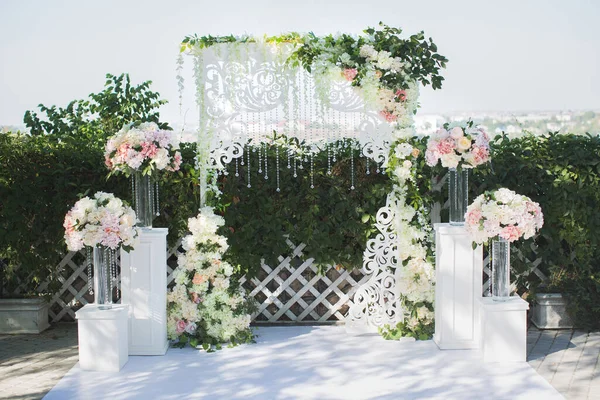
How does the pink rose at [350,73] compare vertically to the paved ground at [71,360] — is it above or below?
above

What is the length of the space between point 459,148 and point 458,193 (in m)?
0.33

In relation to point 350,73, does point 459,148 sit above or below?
below

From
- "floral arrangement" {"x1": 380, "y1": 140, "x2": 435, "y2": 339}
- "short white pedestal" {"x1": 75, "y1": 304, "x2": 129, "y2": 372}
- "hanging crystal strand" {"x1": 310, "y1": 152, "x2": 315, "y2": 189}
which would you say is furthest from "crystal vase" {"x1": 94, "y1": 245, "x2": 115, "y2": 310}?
"floral arrangement" {"x1": 380, "y1": 140, "x2": 435, "y2": 339}

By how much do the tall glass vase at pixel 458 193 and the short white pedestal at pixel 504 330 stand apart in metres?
0.61

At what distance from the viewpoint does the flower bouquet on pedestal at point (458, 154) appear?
4.46 metres

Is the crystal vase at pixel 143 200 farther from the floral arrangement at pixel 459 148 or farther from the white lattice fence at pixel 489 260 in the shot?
the white lattice fence at pixel 489 260

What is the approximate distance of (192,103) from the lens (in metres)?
4.77

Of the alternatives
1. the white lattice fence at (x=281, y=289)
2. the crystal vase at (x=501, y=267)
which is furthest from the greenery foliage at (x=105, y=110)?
the crystal vase at (x=501, y=267)

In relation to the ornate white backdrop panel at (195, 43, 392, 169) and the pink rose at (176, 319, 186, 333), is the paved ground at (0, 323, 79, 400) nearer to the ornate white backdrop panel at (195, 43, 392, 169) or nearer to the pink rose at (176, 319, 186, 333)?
the pink rose at (176, 319, 186, 333)

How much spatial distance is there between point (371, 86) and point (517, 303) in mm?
1693

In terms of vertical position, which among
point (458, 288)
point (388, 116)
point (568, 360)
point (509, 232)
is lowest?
point (568, 360)

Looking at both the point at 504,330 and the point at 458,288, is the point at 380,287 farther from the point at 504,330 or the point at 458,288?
the point at 504,330

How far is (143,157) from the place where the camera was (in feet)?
14.5

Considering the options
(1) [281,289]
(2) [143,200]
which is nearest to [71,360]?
(2) [143,200]
